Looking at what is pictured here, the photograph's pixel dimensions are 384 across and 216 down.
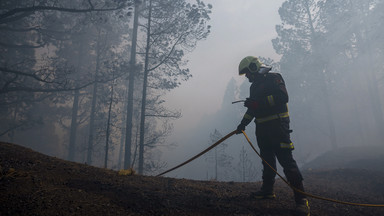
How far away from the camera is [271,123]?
3.40 metres

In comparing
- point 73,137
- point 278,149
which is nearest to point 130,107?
point 73,137

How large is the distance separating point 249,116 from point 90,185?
9.29 ft

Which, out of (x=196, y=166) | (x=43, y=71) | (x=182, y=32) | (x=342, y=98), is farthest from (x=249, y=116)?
(x=196, y=166)

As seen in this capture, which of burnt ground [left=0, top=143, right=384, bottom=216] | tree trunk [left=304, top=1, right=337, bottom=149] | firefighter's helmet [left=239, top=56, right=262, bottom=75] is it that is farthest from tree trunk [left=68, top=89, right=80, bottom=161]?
tree trunk [left=304, top=1, right=337, bottom=149]

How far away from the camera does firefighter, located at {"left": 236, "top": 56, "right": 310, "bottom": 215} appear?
10.6ft

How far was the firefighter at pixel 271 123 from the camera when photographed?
3.23 m

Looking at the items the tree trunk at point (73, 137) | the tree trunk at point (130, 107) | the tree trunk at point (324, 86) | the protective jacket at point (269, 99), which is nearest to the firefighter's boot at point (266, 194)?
the protective jacket at point (269, 99)

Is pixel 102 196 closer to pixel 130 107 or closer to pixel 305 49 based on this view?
pixel 130 107

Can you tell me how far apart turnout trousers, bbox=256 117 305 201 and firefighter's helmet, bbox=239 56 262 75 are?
104cm

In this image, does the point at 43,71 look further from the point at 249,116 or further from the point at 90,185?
the point at 249,116

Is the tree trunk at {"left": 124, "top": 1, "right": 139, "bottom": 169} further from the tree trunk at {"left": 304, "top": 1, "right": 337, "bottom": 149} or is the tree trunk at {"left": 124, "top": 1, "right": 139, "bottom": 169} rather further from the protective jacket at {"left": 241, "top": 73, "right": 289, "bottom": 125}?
the tree trunk at {"left": 304, "top": 1, "right": 337, "bottom": 149}

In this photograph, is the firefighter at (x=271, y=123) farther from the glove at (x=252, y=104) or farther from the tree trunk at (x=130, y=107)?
the tree trunk at (x=130, y=107)

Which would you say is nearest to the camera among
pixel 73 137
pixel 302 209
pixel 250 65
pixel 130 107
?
pixel 302 209

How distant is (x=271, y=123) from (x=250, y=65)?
3.85 feet
